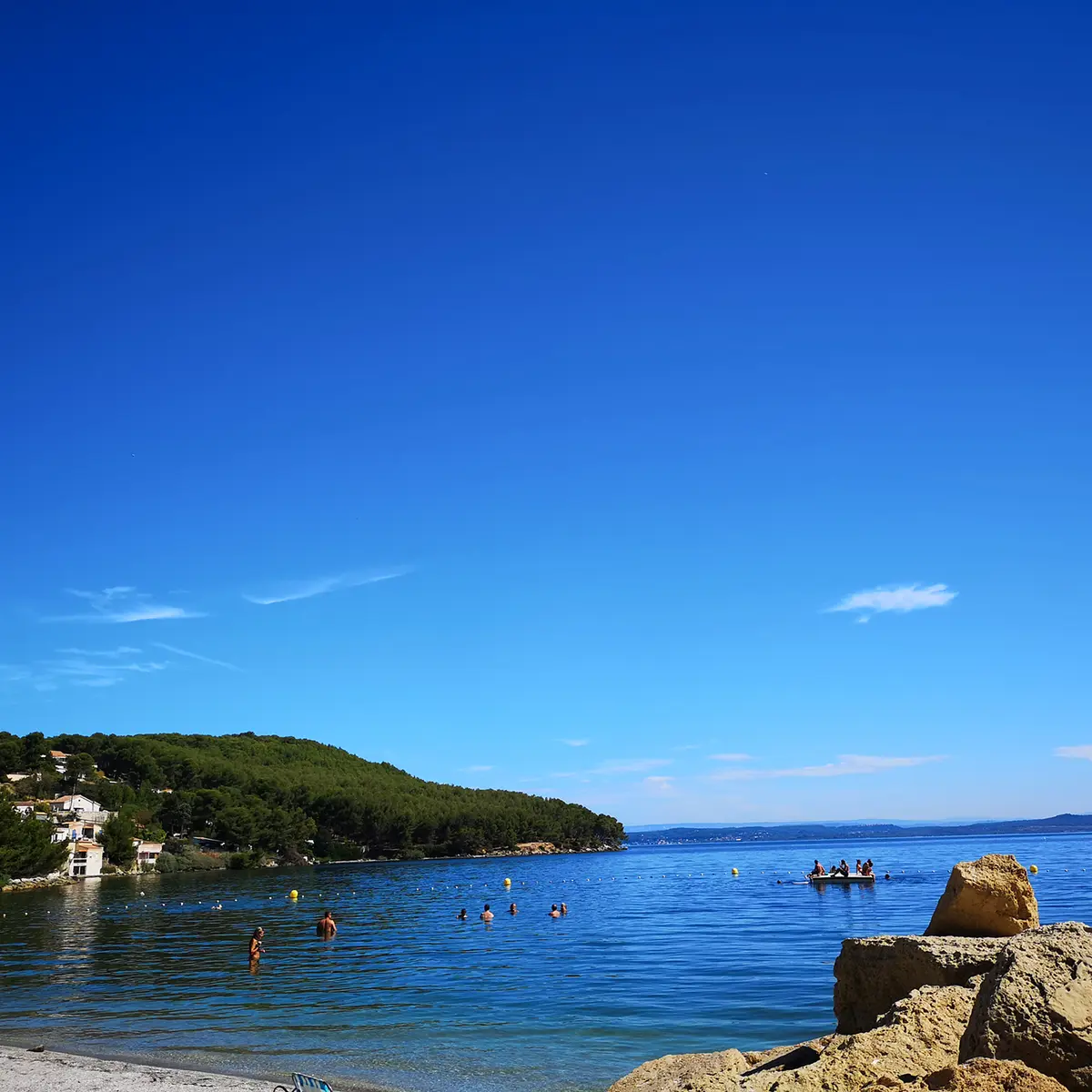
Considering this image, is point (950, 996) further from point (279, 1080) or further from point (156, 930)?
point (156, 930)

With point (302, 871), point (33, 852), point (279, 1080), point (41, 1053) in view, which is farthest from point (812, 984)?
point (302, 871)

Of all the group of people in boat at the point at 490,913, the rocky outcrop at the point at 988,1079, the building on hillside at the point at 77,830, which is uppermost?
the rocky outcrop at the point at 988,1079

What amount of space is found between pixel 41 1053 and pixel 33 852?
239 ft

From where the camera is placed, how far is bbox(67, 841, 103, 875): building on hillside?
307ft

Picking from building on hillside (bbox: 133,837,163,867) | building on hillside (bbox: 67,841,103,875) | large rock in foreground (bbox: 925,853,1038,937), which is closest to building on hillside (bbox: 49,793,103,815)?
building on hillside (bbox: 133,837,163,867)

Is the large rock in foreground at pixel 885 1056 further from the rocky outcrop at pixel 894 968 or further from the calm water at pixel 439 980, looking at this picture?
the calm water at pixel 439 980

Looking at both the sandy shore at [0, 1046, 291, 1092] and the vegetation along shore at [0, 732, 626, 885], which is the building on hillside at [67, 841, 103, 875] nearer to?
the vegetation along shore at [0, 732, 626, 885]

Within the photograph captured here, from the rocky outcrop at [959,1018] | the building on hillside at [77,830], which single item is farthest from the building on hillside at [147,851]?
the rocky outcrop at [959,1018]

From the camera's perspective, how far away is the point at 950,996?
28.2 ft

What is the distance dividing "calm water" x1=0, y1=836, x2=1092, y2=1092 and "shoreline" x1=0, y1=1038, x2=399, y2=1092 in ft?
1.44

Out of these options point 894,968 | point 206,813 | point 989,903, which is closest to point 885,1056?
point 894,968

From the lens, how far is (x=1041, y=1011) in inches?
249

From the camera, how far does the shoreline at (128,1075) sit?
15961 millimetres

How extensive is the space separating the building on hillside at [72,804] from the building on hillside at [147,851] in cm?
929
